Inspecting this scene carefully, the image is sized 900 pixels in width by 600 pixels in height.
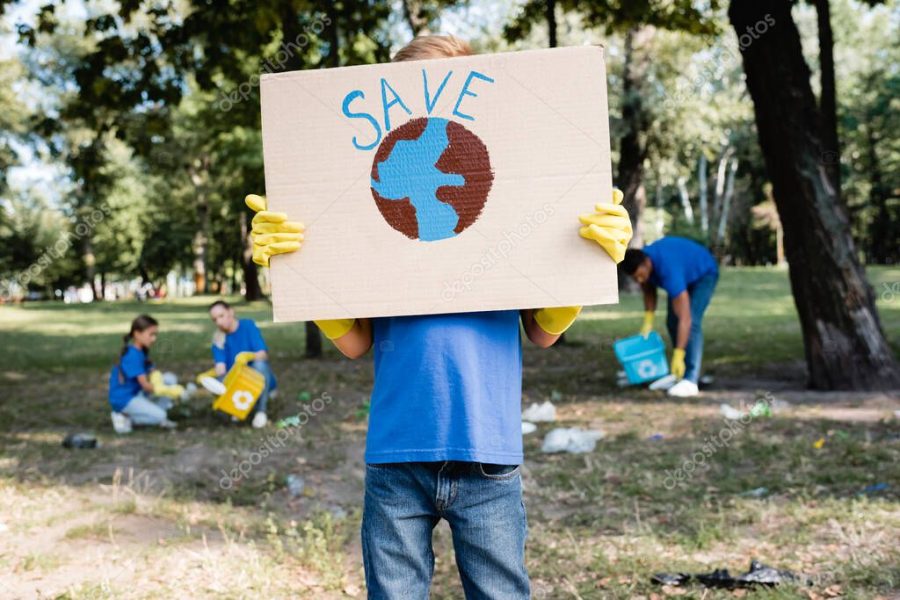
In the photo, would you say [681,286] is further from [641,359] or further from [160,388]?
[160,388]

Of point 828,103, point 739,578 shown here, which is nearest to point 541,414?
point 739,578

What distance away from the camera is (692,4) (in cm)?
1016

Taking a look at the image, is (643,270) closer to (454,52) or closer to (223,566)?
(223,566)

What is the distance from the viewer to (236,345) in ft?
23.7

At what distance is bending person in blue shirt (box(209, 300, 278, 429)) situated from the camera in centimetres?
703

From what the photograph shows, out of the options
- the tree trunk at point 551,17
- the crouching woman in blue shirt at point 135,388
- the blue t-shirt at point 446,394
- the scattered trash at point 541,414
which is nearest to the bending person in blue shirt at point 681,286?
the scattered trash at point 541,414

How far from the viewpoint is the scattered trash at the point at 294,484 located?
16.0 ft

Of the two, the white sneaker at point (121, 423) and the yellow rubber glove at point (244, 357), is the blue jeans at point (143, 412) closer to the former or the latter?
the white sneaker at point (121, 423)

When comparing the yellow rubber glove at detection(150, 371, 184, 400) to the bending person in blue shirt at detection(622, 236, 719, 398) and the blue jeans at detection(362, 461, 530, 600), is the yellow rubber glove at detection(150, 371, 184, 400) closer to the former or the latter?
the bending person in blue shirt at detection(622, 236, 719, 398)

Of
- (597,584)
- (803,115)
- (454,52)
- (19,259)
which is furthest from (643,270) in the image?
(19,259)

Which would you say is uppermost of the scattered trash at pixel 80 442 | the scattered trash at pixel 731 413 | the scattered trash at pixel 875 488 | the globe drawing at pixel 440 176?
the globe drawing at pixel 440 176

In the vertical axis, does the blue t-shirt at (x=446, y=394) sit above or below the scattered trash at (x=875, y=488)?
above

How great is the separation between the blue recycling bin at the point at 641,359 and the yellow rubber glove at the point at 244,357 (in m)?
3.28

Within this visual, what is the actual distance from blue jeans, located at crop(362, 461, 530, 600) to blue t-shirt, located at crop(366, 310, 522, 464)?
0.20 feet
